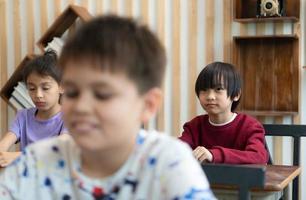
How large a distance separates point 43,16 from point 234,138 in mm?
2102

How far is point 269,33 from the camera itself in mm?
3459

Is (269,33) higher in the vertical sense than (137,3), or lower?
lower

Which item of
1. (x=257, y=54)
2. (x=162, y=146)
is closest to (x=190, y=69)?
(x=257, y=54)

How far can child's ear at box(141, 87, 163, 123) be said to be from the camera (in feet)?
3.18

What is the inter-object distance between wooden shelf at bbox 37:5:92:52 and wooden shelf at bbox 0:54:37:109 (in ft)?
0.46

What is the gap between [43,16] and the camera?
406cm

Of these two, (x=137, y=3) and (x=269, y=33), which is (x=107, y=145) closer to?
(x=269, y=33)

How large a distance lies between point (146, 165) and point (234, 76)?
1.69 meters

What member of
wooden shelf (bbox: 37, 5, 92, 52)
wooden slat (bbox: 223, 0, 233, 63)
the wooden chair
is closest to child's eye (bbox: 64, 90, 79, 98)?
the wooden chair

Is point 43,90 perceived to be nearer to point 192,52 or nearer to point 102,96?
point 192,52

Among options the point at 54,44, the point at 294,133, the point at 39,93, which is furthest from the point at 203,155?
the point at 54,44

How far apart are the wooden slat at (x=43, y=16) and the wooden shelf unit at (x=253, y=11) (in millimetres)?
1419

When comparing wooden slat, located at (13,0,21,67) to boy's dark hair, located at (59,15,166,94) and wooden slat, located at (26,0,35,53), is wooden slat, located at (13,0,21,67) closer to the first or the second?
wooden slat, located at (26,0,35,53)

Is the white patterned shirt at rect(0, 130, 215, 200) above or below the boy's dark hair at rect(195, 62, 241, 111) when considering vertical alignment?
below
